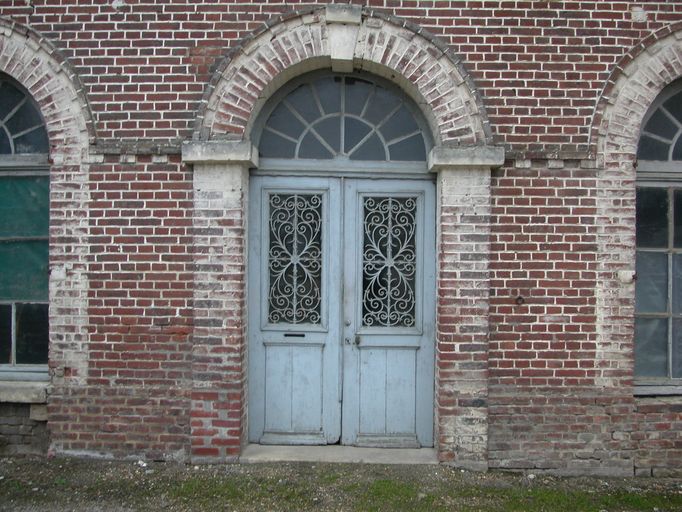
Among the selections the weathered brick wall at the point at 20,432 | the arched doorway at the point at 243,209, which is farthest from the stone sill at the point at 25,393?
the arched doorway at the point at 243,209

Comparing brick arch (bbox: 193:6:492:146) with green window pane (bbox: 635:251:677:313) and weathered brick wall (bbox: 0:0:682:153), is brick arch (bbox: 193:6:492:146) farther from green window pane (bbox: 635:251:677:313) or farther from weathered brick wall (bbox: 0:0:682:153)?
green window pane (bbox: 635:251:677:313)

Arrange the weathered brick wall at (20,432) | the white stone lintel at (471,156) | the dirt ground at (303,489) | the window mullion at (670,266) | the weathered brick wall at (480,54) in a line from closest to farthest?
the dirt ground at (303,489), the white stone lintel at (471,156), the weathered brick wall at (480,54), the weathered brick wall at (20,432), the window mullion at (670,266)

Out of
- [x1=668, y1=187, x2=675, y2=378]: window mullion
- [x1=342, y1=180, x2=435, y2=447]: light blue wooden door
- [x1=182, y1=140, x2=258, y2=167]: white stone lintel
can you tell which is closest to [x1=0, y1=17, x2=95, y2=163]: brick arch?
[x1=182, y1=140, x2=258, y2=167]: white stone lintel

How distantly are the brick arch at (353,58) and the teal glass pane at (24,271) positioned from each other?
1926 millimetres

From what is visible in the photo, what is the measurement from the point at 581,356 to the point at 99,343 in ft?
13.5

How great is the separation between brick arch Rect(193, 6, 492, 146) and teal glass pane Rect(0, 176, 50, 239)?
167cm

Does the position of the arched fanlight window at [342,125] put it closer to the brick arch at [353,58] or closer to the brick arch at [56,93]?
the brick arch at [353,58]

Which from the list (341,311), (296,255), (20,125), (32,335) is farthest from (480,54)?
(32,335)

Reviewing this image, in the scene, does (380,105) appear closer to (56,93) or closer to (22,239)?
(56,93)

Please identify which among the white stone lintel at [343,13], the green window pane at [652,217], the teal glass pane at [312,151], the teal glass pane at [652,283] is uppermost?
the white stone lintel at [343,13]

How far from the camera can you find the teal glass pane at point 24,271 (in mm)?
5062

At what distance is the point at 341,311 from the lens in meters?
4.98

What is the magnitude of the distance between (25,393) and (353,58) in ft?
13.2

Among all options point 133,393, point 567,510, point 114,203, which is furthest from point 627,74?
point 133,393
